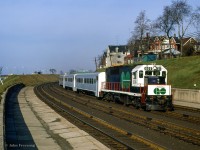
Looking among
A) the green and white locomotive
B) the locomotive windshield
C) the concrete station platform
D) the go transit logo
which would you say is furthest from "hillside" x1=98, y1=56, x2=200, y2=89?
the concrete station platform

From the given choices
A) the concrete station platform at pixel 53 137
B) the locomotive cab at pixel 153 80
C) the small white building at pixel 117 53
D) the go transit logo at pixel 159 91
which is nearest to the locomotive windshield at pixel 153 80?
the locomotive cab at pixel 153 80

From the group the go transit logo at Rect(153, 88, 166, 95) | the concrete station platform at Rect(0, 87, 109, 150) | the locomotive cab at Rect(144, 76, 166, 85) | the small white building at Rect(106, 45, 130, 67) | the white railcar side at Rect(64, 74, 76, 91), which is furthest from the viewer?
the small white building at Rect(106, 45, 130, 67)

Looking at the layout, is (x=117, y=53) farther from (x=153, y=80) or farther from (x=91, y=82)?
(x=153, y=80)

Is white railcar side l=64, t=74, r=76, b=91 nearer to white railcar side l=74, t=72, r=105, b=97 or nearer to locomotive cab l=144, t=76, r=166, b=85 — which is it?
white railcar side l=74, t=72, r=105, b=97

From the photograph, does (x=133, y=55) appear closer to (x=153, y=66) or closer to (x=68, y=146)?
(x=153, y=66)

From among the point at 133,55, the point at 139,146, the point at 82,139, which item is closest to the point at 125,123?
the point at 82,139

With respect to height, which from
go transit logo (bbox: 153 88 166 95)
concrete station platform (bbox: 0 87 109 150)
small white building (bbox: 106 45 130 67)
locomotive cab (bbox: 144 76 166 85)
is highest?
small white building (bbox: 106 45 130 67)

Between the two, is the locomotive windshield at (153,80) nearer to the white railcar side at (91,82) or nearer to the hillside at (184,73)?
the hillside at (184,73)

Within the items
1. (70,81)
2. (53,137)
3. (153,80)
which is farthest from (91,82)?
(53,137)

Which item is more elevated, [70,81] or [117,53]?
[117,53]

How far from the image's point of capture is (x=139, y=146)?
49.1ft

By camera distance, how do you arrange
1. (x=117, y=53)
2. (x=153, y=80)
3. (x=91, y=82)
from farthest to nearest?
(x=117, y=53)
(x=91, y=82)
(x=153, y=80)

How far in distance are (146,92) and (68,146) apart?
1358cm

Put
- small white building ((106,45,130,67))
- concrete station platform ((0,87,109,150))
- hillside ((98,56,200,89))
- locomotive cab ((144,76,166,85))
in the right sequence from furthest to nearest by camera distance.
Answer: small white building ((106,45,130,67)), hillside ((98,56,200,89)), locomotive cab ((144,76,166,85)), concrete station platform ((0,87,109,150))
